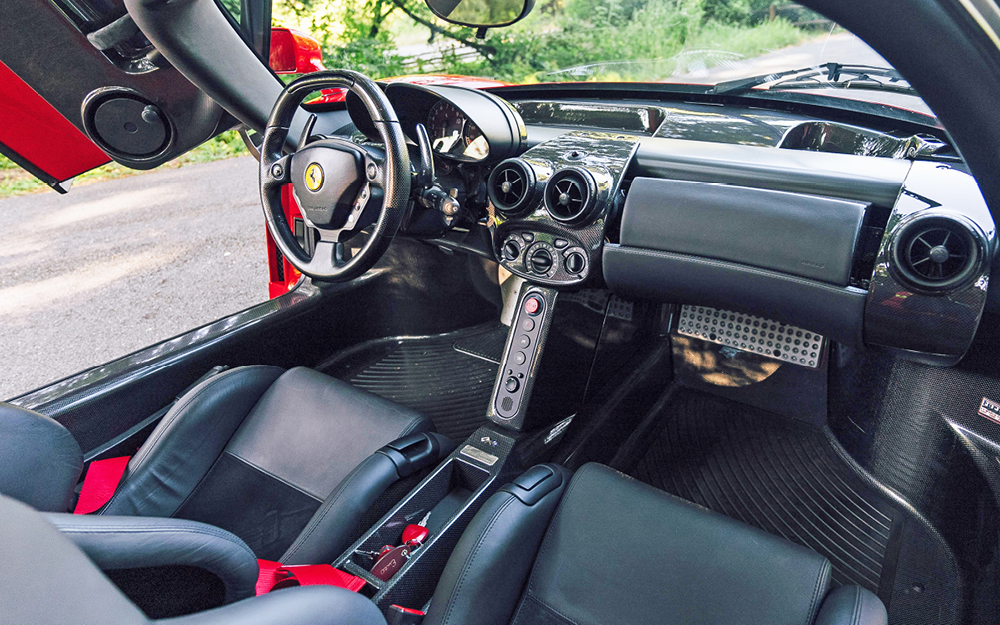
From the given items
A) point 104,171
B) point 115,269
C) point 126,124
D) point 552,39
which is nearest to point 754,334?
point 126,124

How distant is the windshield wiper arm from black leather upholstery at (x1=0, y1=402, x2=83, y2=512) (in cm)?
207

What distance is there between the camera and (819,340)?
216 cm

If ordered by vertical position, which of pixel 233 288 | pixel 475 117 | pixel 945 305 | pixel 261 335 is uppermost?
pixel 475 117

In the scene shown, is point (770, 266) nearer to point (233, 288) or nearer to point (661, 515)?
point (661, 515)

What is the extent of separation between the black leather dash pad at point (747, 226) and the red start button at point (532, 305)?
0.36 m

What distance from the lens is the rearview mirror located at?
53.8 inches

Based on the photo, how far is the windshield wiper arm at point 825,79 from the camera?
184 cm

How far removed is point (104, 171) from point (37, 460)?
5.81m

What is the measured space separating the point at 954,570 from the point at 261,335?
84.4 inches

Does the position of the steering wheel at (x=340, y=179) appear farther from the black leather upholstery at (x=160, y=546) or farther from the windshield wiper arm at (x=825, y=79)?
the windshield wiper arm at (x=825, y=79)

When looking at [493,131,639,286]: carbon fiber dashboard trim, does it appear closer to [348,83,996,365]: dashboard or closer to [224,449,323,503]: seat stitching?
[348,83,996,365]: dashboard

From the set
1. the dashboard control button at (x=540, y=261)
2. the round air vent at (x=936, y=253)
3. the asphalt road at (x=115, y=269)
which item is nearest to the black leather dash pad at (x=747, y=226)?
the round air vent at (x=936, y=253)

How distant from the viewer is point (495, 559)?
1.30 metres

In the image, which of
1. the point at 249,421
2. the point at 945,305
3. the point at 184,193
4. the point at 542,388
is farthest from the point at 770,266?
the point at 184,193
